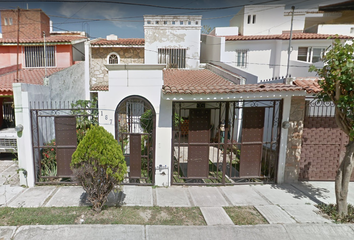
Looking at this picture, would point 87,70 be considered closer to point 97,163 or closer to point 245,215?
point 97,163

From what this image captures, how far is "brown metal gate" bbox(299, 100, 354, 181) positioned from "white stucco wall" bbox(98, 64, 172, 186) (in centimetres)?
423

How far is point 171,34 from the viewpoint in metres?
14.4

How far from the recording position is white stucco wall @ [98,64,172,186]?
615 cm

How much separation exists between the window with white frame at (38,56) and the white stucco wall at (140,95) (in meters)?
9.26

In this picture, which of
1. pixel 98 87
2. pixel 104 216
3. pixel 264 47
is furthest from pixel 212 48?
pixel 104 216

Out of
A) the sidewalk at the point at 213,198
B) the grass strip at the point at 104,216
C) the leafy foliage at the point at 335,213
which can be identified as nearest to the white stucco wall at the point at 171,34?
the sidewalk at the point at 213,198

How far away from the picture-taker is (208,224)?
185 inches

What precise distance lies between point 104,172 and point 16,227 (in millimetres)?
2009

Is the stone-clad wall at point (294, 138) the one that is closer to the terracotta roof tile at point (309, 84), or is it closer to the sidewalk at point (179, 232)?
the terracotta roof tile at point (309, 84)

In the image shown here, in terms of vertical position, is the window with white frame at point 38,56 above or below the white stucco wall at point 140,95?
above

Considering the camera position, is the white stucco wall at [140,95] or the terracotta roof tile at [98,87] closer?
the white stucco wall at [140,95]

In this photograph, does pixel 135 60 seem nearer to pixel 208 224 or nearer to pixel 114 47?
pixel 114 47

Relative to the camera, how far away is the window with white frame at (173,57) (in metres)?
14.5

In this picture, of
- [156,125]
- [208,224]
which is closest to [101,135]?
[156,125]
